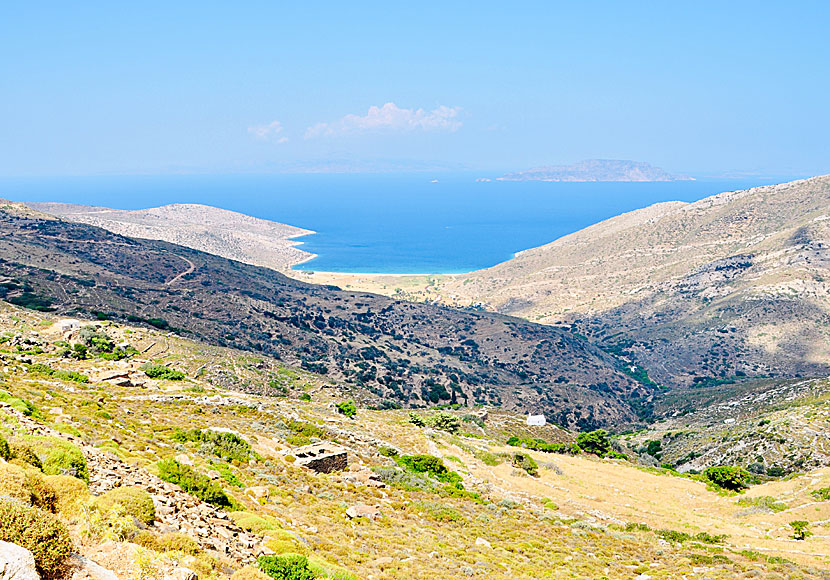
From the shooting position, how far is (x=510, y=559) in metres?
16.6

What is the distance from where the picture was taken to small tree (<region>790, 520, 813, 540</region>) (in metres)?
22.4

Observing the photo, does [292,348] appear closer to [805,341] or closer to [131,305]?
[131,305]

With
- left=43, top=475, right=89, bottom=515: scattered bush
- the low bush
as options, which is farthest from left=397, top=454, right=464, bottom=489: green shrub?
the low bush

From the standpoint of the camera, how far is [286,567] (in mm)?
10227

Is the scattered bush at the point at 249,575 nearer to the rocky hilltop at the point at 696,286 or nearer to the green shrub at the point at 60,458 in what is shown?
the green shrub at the point at 60,458

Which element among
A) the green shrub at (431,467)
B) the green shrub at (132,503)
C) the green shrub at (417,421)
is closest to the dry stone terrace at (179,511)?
the green shrub at (132,503)

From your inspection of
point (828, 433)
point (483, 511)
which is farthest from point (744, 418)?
point (483, 511)

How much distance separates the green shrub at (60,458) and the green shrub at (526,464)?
23.4 meters

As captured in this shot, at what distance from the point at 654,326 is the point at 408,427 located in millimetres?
97247

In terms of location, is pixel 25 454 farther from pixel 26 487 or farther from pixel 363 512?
pixel 363 512

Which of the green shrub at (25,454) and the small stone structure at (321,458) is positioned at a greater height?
the green shrub at (25,454)

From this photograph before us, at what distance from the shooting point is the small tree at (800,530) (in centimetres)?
2236

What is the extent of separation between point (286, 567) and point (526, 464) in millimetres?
22951

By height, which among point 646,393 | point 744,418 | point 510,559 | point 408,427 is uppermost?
point 510,559
